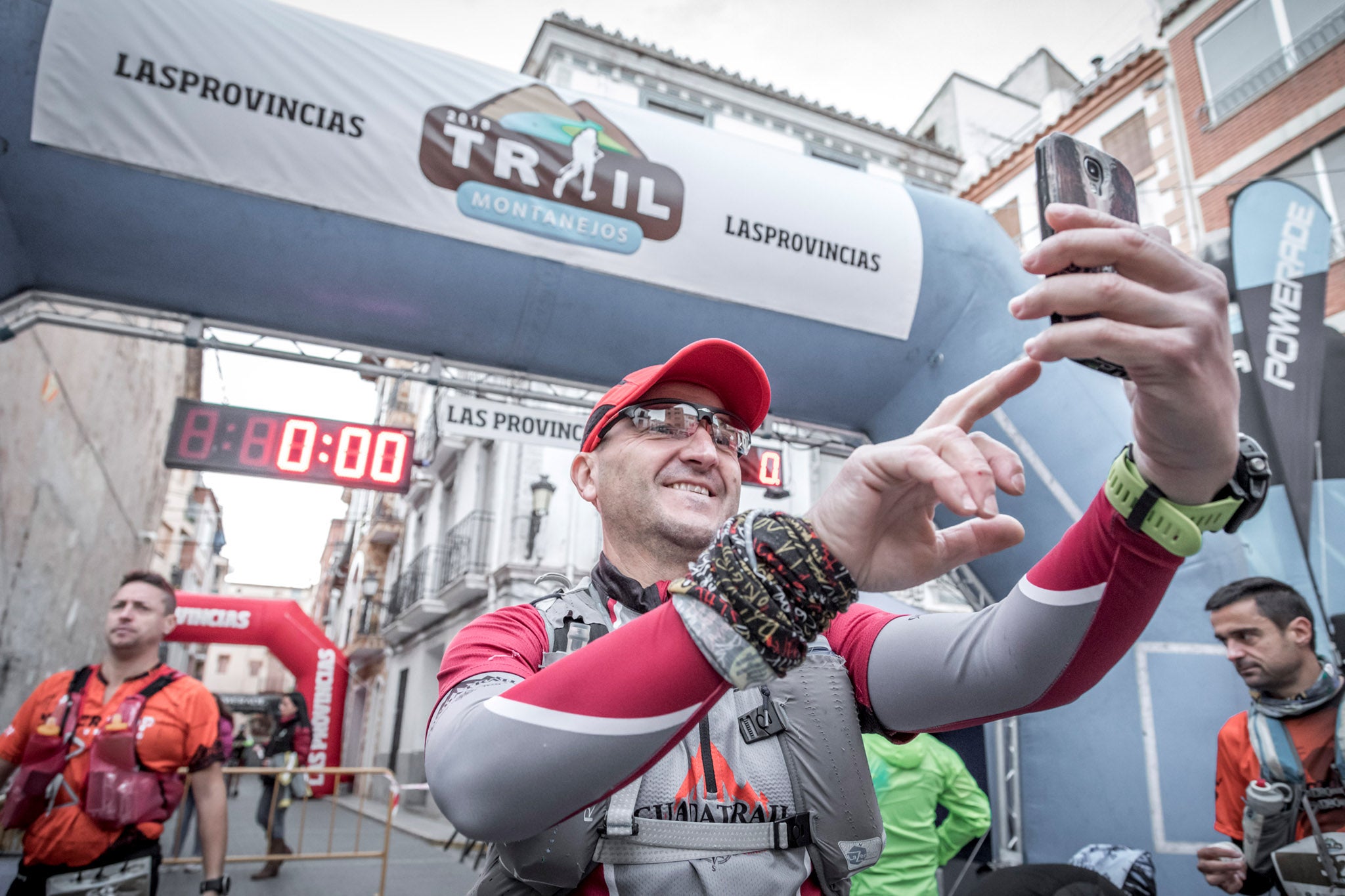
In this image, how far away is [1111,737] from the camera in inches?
185

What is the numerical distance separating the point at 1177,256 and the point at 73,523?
12247 mm

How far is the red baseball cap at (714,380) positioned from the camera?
1853 millimetres

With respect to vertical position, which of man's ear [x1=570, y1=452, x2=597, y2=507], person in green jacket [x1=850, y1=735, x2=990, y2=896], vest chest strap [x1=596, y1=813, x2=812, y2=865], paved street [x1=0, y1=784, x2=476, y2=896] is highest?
man's ear [x1=570, y1=452, x2=597, y2=507]

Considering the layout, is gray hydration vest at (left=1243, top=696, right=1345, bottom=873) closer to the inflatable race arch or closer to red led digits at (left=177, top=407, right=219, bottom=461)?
the inflatable race arch

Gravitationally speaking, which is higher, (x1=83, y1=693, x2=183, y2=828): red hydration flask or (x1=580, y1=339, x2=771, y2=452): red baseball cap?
(x1=580, y1=339, x2=771, y2=452): red baseball cap

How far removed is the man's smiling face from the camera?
181 cm

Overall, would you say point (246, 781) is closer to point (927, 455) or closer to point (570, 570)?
point (570, 570)

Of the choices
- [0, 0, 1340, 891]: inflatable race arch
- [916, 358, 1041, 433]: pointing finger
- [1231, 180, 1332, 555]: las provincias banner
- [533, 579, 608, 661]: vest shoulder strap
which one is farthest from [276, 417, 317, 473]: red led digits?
[1231, 180, 1332, 555]: las provincias banner

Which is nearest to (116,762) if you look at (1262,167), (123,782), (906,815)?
(123,782)

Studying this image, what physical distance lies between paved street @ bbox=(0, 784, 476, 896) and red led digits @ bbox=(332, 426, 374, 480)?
3095mm

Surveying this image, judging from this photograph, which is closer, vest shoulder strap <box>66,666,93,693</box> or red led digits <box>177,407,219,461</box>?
vest shoulder strap <box>66,666,93,693</box>

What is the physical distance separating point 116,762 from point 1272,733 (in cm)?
473

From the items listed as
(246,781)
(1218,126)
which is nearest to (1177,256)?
(1218,126)

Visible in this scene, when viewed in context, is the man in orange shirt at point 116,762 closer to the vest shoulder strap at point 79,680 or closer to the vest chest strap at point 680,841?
the vest shoulder strap at point 79,680
